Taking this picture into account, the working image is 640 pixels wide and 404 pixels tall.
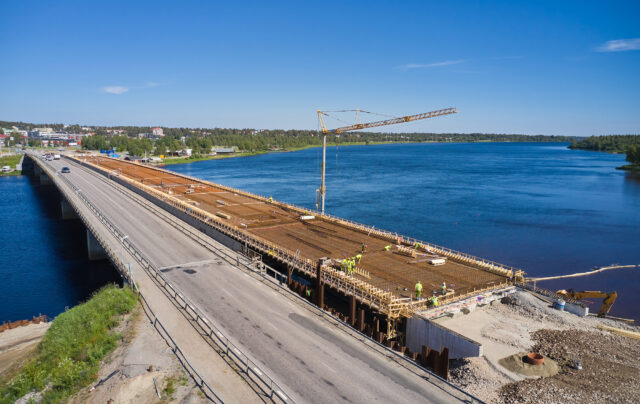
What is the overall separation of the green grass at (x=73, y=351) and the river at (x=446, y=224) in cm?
1866

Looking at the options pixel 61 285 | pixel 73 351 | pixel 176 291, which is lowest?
pixel 61 285

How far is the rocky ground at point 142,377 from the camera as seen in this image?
20.1m

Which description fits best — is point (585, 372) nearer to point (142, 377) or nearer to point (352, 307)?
point (352, 307)

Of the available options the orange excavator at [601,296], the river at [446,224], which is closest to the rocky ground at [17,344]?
the river at [446,224]

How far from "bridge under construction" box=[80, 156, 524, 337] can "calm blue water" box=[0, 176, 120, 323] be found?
1558 cm

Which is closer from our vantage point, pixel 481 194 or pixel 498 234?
pixel 498 234

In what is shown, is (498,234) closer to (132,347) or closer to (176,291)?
(176,291)

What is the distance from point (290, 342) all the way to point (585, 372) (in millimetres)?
19187

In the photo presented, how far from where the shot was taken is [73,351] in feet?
83.8

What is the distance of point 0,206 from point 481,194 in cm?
12307

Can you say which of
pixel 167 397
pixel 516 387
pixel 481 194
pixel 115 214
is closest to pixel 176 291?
pixel 167 397

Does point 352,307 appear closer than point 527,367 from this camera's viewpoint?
No

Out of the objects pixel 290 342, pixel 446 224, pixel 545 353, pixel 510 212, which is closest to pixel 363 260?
pixel 545 353

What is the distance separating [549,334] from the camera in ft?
104
